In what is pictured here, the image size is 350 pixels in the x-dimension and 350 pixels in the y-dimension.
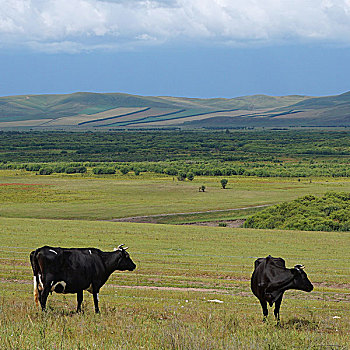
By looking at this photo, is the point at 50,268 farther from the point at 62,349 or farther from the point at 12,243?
the point at 12,243

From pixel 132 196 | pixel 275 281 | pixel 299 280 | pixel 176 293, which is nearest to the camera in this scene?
pixel 275 281

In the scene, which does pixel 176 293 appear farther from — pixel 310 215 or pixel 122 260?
pixel 310 215

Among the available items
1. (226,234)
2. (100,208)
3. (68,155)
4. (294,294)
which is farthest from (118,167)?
(294,294)

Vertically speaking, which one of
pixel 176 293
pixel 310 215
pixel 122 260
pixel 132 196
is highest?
pixel 122 260

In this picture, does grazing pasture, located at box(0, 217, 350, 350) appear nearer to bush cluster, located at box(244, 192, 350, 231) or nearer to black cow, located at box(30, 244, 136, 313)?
black cow, located at box(30, 244, 136, 313)

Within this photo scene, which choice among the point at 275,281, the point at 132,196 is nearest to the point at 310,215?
the point at 132,196

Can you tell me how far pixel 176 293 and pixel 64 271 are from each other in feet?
18.4

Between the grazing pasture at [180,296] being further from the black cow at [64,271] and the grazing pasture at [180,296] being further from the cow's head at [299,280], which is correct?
the cow's head at [299,280]

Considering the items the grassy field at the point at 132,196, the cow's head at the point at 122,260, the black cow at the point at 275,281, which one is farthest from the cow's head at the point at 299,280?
the grassy field at the point at 132,196

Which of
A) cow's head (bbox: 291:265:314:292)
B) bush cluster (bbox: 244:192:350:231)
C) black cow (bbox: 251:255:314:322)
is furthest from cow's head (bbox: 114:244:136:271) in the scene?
bush cluster (bbox: 244:192:350:231)

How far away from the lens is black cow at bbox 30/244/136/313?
12242 mm

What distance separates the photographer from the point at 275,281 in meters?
12.2

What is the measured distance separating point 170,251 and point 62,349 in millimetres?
19674

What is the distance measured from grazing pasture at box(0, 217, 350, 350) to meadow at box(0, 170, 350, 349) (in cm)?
3
